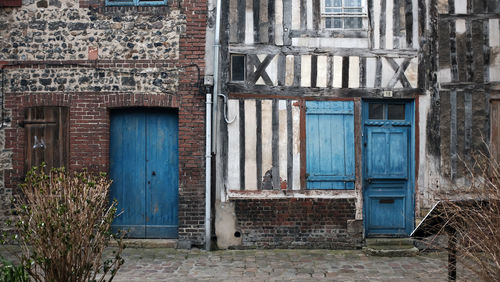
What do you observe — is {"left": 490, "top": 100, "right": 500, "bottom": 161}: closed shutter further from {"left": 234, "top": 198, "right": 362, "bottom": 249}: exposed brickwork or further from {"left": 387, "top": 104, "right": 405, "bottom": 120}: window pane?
{"left": 234, "top": 198, "right": 362, "bottom": 249}: exposed brickwork

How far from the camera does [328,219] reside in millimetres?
7566

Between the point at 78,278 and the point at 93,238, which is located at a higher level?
the point at 93,238

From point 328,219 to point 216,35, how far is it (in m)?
3.61

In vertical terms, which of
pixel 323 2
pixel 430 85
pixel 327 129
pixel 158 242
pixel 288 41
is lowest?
pixel 158 242

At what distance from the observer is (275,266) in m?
6.41

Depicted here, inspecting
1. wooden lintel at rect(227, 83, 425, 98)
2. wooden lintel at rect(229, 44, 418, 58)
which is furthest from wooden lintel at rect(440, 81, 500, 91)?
wooden lintel at rect(229, 44, 418, 58)

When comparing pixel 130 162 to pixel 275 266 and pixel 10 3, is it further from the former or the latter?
pixel 10 3

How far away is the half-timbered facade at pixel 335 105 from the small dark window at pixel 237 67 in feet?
0.06

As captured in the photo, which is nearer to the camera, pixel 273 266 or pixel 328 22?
pixel 273 266

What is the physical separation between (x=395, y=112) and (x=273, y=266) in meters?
3.51

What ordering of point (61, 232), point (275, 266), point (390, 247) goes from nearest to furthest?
point (61, 232), point (275, 266), point (390, 247)

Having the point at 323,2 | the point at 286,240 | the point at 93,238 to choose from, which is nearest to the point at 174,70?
the point at 323,2

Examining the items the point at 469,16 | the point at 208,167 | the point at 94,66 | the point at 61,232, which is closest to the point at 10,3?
the point at 94,66

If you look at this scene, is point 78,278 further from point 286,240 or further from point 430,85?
point 430,85
